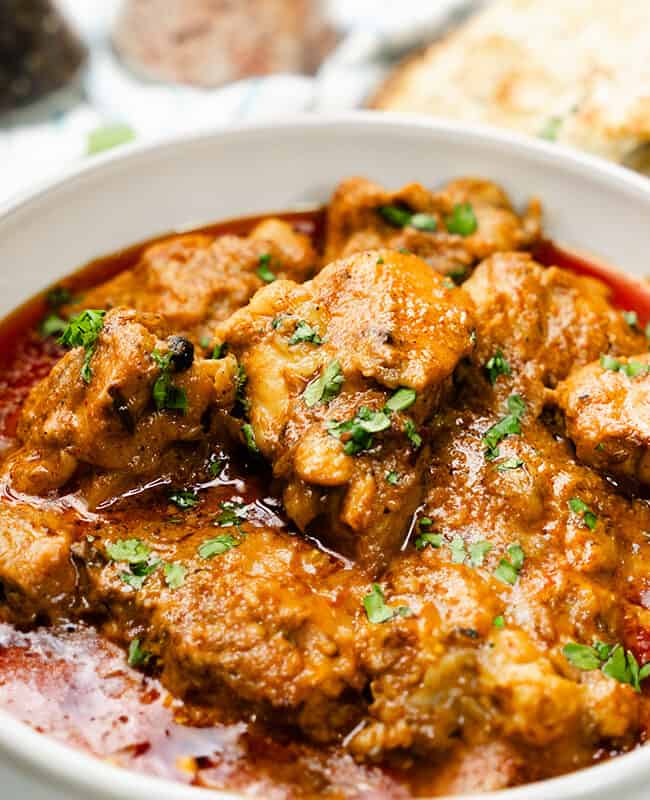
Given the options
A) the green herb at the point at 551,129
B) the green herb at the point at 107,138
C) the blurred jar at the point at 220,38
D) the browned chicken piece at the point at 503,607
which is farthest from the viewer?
the blurred jar at the point at 220,38

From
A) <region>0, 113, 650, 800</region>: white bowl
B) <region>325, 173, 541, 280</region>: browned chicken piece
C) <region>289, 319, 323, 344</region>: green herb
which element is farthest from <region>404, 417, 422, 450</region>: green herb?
<region>0, 113, 650, 800</region>: white bowl

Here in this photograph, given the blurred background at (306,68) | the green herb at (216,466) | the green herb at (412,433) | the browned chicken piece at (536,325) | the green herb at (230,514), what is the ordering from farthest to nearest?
the blurred background at (306,68), the browned chicken piece at (536,325), the green herb at (216,466), the green herb at (230,514), the green herb at (412,433)

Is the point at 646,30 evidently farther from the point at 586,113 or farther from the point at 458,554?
the point at 458,554

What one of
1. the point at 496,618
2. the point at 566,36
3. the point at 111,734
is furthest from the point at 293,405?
the point at 566,36

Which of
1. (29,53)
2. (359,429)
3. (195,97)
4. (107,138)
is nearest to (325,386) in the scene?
(359,429)

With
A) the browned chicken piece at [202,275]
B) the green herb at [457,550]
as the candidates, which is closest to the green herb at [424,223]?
the browned chicken piece at [202,275]

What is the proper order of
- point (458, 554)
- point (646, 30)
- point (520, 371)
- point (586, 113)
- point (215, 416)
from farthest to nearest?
point (646, 30) → point (586, 113) → point (520, 371) → point (215, 416) → point (458, 554)

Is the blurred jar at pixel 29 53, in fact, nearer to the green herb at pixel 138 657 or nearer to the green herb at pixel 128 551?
the green herb at pixel 128 551
